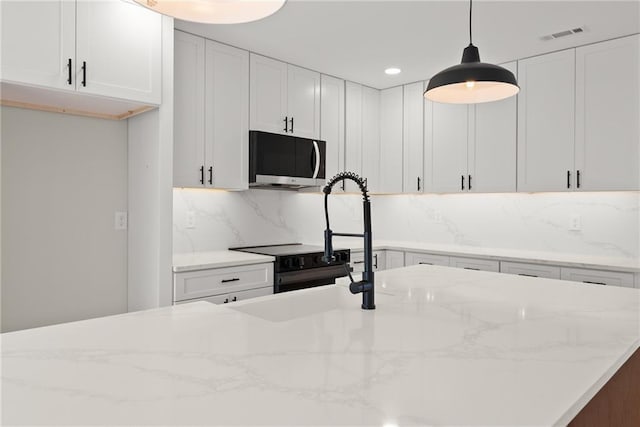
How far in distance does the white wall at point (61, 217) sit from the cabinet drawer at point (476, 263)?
2.52 meters

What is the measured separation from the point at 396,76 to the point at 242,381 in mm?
3681

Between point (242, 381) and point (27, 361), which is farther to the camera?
point (27, 361)

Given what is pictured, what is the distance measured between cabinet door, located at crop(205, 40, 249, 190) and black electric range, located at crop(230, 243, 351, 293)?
0.61 meters

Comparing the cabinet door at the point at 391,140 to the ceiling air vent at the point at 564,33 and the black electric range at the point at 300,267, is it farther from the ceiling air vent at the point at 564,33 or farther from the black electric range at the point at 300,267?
the ceiling air vent at the point at 564,33

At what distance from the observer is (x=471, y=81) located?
5.69ft

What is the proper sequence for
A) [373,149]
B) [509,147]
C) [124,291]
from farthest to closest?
[373,149] → [509,147] → [124,291]

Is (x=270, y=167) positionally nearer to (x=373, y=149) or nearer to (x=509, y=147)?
(x=373, y=149)

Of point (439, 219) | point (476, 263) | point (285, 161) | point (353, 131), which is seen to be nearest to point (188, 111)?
point (285, 161)

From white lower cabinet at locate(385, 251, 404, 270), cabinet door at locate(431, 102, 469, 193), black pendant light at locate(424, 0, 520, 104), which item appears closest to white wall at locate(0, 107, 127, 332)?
black pendant light at locate(424, 0, 520, 104)

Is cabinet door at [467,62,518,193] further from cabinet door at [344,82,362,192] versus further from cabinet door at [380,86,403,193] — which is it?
cabinet door at [344,82,362,192]

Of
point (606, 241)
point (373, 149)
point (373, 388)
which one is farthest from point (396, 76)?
point (373, 388)

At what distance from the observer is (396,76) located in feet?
13.4

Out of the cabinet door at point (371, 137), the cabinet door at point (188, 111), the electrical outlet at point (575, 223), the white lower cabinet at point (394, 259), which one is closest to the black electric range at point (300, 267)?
the white lower cabinet at point (394, 259)

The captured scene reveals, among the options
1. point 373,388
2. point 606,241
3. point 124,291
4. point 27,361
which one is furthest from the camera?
point 606,241
